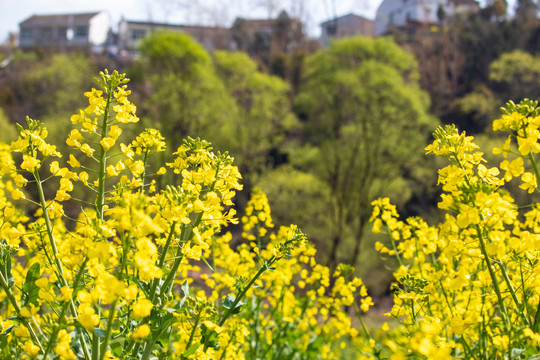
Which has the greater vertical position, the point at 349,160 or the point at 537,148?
the point at 537,148

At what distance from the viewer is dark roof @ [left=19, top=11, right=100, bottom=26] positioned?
50.3 meters

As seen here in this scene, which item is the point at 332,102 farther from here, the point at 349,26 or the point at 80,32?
the point at 80,32

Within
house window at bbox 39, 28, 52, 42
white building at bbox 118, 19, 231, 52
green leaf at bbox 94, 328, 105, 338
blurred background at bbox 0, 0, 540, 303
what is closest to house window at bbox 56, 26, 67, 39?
house window at bbox 39, 28, 52, 42

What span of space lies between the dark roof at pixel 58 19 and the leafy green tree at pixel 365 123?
43.0 m

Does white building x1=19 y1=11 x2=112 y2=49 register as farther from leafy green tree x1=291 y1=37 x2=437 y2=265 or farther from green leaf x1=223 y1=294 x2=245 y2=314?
green leaf x1=223 y1=294 x2=245 y2=314

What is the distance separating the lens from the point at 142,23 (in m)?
49.2

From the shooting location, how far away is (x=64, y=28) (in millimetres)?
51094

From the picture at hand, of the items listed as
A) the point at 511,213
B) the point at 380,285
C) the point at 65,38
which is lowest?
the point at 380,285

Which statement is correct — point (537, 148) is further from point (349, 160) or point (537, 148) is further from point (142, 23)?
point (142, 23)

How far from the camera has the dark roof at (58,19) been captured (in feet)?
165

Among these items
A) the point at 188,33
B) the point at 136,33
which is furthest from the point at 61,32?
the point at 188,33

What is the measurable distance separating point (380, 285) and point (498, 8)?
24.0 meters

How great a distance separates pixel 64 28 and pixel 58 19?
5.62 ft

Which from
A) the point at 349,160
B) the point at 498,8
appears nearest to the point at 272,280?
the point at 349,160
